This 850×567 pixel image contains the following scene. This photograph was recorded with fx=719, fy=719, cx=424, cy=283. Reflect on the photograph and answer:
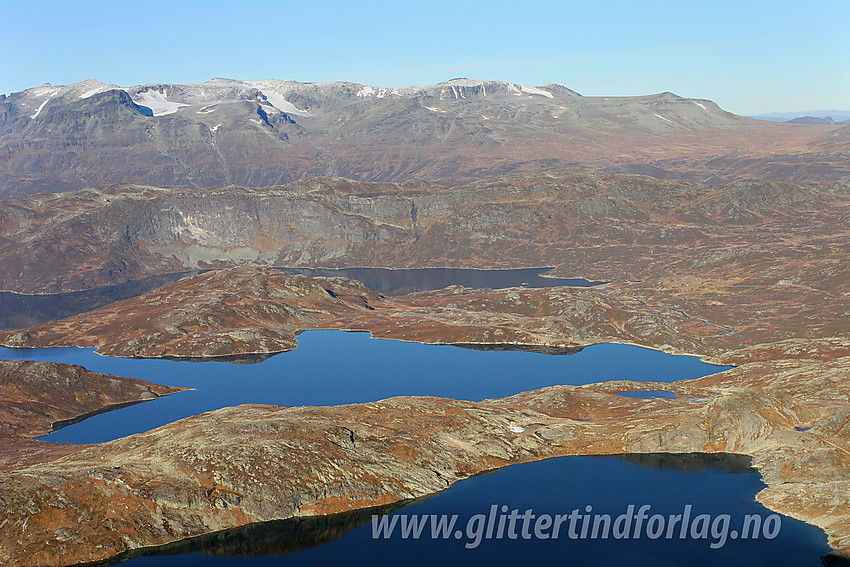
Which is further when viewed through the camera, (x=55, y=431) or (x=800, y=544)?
(x=55, y=431)

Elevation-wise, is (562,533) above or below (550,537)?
above

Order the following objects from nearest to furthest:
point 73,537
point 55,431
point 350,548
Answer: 1. point 73,537
2. point 350,548
3. point 55,431

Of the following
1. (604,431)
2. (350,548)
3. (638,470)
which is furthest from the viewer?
(604,431)

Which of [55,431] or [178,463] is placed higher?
[178,463]

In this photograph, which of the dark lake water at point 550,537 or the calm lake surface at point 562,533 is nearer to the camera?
the dark lake water at point 550,537

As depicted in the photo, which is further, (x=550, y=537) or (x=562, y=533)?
(x=562, y=533)

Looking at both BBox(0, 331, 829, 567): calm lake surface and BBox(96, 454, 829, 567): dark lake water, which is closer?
BBox(96, 454, 829, 567): dark lake water

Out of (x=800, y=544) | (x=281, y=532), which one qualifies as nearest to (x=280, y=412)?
(x=281, y=532)

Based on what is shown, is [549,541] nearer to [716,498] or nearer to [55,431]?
[716,498]
